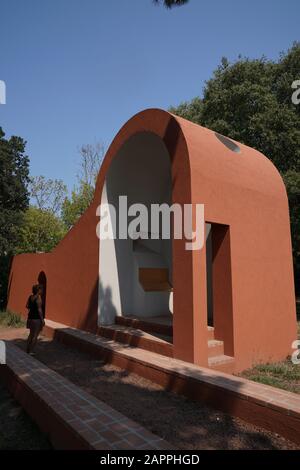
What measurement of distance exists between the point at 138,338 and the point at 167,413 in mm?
2767

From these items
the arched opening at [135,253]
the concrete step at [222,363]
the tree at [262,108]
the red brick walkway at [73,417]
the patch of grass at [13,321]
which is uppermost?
the tree at [262,108]

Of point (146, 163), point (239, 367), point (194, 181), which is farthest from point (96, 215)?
point (239, 367)

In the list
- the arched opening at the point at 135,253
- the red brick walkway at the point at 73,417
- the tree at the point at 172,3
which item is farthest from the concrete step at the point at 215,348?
the tree at the point at 172,3

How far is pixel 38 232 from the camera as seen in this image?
74.0ft

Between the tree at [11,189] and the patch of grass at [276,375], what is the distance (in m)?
17.4

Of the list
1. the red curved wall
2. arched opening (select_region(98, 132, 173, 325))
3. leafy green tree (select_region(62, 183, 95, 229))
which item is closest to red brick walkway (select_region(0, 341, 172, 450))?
the red curved wall

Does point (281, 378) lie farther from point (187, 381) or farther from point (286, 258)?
point (286, 258)

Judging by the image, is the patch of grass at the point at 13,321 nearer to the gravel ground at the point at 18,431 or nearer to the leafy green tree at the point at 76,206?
the gravel ground at the point at 18,431

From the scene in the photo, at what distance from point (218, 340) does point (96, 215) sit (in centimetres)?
479

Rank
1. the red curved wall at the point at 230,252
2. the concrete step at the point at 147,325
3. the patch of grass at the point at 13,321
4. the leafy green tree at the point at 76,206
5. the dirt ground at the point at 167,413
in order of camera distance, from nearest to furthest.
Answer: the dirt ground at the point at 167,413, the red curved wall at the point at 230,252, the concrete step at the point at 147,325, the patch of grass at the point at 13,321, the leafy green tree at the point at 76,206

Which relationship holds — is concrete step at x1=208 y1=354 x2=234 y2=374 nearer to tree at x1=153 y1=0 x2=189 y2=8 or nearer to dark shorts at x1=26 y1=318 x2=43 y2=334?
dark shorts at x1=26 y1=318 x2=43 y2=334

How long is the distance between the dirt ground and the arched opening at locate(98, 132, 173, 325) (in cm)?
261

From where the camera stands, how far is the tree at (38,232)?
21.8 meters
